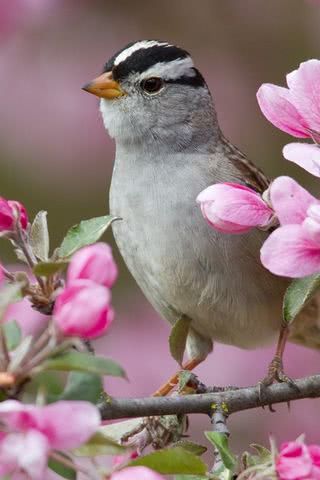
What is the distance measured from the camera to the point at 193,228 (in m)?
2.69

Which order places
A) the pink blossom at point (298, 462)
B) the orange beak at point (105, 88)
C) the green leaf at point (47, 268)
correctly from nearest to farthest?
1. the pink blossom at point (298, 462)
2. the green leaf at point (47, 268)
3. the orange beak at point (105, 88)

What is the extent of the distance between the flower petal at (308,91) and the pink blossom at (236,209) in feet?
0.53

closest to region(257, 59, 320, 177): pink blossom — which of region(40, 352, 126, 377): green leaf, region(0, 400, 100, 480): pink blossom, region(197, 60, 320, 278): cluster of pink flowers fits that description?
region(197, 60, 320, 278): cluster of pink flowers

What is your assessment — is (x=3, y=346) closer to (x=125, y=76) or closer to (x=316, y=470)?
(x=316, y=470)

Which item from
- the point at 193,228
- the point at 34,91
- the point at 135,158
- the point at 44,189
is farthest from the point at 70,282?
the point at 34,91

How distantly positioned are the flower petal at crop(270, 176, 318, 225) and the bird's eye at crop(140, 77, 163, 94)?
137 centimetres

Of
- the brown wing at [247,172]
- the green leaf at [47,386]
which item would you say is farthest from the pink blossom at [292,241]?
the brown wing at [247,172]

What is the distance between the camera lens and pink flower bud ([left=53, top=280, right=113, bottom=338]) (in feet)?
4.50

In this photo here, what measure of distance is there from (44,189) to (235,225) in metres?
3.01

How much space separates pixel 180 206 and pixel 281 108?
0.92m

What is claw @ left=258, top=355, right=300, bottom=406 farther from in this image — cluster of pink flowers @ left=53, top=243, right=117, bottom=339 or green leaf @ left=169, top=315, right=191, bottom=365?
cluster of pink flowers @ left=53, top=243, right=117, bottom=339

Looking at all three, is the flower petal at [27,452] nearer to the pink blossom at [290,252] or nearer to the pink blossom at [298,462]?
the pink blossom at [298,462]

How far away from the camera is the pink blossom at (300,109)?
1.72 meters

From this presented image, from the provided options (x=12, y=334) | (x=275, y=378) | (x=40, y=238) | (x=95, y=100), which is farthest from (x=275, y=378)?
(x=95, y=100)
